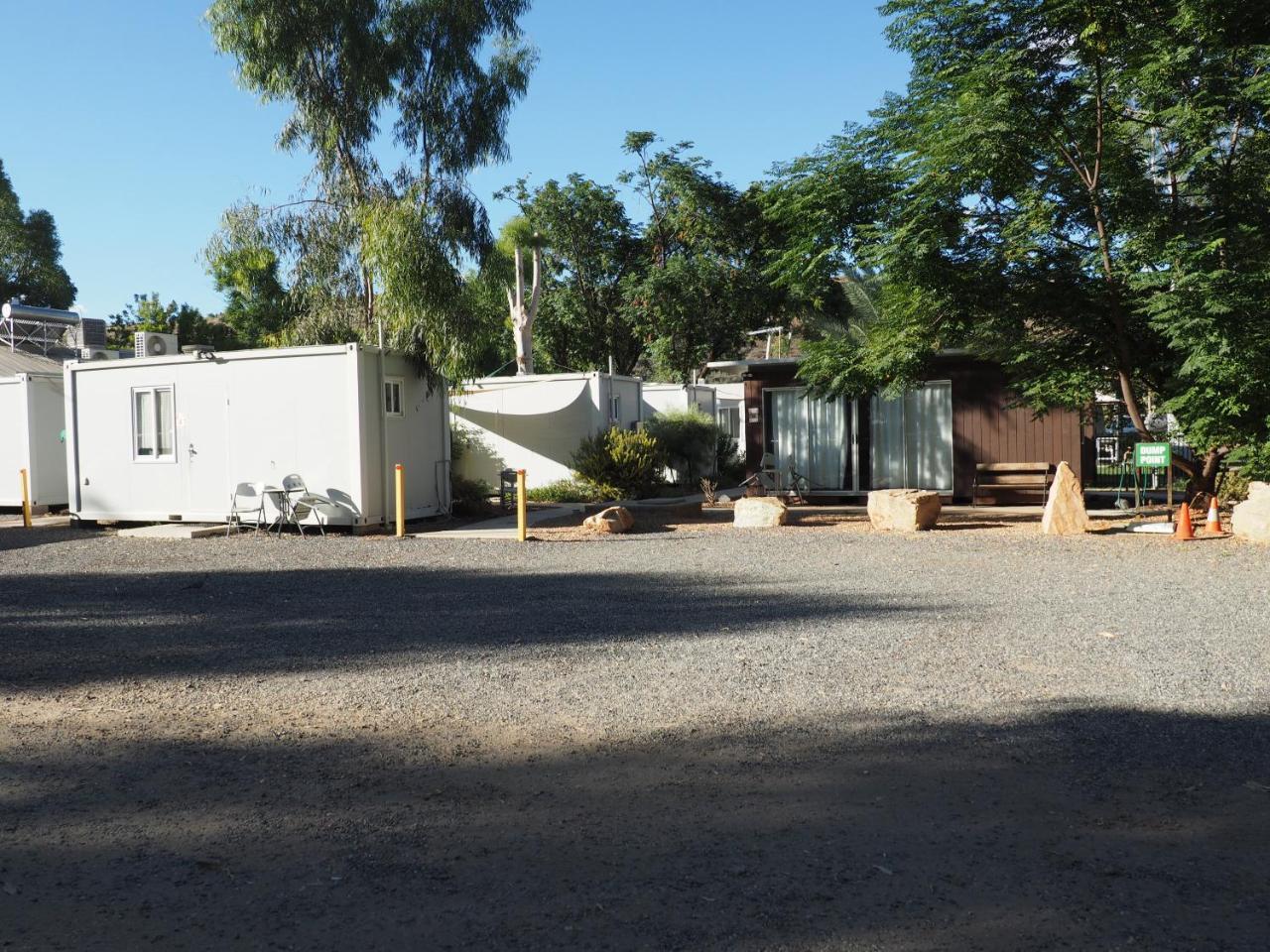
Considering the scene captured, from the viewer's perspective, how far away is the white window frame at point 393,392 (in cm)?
1416

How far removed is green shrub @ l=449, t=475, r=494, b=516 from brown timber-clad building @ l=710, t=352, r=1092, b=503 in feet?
14.9

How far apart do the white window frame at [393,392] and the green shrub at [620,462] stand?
15.2 feet

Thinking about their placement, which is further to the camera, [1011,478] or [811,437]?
[811,437]

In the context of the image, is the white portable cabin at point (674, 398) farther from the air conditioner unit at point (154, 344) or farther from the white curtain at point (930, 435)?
the air conditioner unit at point (154, 344)

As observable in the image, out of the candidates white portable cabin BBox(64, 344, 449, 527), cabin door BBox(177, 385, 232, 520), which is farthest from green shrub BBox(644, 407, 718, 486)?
cabin door BBox(177, 385, 232, 520)

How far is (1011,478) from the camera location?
1692cm

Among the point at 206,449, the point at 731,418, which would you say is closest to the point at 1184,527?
the point at 206,449

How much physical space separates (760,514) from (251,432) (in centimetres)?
660

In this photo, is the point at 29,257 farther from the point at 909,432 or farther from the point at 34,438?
the point at 909,432

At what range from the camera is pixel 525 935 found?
9.41 feet

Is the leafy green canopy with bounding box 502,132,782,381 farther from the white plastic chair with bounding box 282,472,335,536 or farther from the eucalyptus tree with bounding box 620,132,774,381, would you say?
the white plastic chair with bounding box 282,472,335,536

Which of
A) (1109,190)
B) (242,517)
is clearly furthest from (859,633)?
(242,517)

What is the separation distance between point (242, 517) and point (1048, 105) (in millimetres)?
10980

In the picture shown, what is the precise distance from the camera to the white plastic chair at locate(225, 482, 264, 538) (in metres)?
14.1
